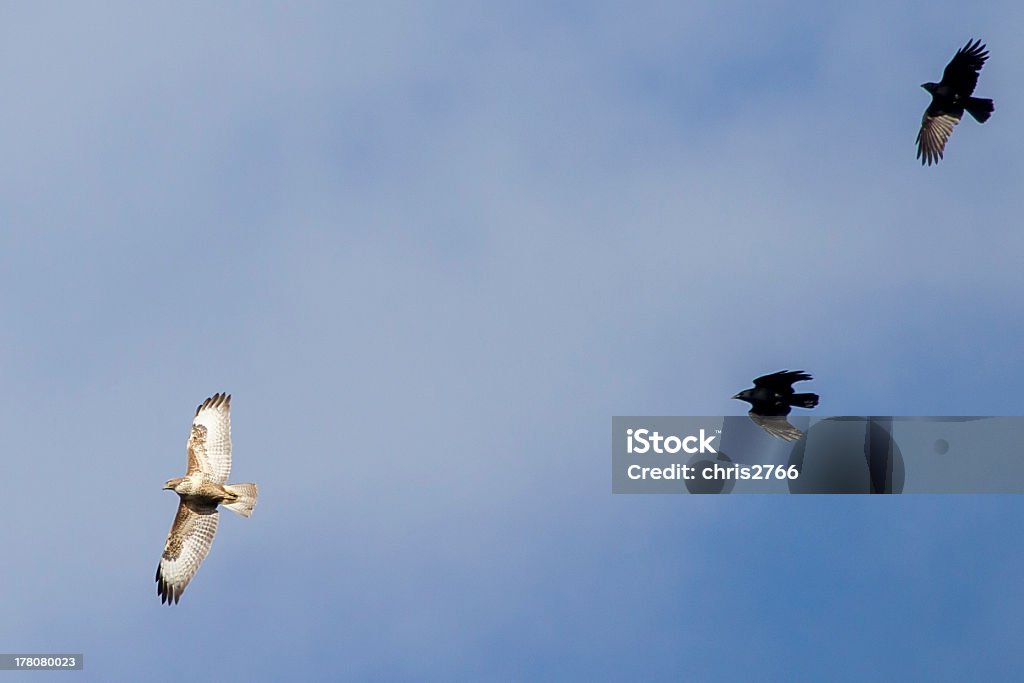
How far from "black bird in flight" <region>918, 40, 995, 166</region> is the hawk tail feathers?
535 inches

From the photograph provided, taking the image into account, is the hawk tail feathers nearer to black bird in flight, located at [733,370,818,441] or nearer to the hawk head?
the hawk head

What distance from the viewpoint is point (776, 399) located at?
3591cm

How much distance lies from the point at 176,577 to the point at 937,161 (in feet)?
51.5

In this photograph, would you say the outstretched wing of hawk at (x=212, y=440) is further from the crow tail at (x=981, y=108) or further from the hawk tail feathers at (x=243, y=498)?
the crow tail at (x=981, y=108)

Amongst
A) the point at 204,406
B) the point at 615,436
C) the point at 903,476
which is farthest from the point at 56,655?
the point at 903,476

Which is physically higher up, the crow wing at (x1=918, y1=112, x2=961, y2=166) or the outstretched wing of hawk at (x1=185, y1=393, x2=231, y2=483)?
the crow wing at (x1=918, y1=112, x2=961, y2=166)

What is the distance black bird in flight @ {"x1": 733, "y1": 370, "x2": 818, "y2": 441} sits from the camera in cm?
3550

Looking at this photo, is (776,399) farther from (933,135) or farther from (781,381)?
(933,135)

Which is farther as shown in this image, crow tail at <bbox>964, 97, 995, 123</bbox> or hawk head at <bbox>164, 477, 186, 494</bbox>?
crow tail at <bbox>964, 97, 995, 123</bbox>

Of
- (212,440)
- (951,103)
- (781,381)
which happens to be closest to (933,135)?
(951,103)

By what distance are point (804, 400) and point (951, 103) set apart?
7107 mm

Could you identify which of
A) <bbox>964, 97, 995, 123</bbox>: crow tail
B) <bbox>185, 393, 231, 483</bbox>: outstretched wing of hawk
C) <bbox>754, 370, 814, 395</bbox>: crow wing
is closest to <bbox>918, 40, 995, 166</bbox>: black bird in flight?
<bbox>964, 97, 995, 123</bbox>: crow tail

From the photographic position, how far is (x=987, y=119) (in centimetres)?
3834

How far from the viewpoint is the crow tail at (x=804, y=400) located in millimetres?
35312
